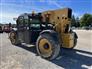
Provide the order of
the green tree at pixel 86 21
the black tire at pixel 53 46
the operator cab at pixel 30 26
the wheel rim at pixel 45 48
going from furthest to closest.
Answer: the green tree at pixel 86 21 → the operator cab at pixel 30 26 → the wheel rim at pixel 45 48 → the black tire at pixel 53 46

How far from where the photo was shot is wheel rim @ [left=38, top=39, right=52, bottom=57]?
620cm

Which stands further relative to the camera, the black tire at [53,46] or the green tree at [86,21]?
the green tree at [86,21]

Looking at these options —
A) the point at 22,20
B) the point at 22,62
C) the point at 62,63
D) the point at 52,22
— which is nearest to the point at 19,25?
the point at 22,20

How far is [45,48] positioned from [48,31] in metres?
0.77

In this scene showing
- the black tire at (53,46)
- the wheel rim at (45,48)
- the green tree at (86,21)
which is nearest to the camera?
the black tire at (53,46)

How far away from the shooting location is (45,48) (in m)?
6.49

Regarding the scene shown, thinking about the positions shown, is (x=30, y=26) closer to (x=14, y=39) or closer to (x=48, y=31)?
(x=48, y=31)

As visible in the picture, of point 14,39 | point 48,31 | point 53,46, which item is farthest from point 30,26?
point 53,46

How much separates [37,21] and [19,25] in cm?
125

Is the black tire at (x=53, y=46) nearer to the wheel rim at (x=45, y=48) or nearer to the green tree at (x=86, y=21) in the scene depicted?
the wheel rim at (x=45, y=48)

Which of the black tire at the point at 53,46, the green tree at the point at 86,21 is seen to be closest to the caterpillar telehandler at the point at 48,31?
the black tire at the point at 53,46

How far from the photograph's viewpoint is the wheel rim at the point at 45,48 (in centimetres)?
620

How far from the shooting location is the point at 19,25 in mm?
8859

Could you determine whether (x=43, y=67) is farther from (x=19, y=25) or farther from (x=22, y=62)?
(x=19, y=25)
